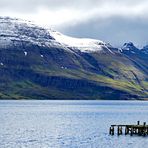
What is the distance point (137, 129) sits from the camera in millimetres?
140375

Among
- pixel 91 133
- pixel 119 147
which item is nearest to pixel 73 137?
pixel 91 133

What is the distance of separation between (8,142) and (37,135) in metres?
15.2

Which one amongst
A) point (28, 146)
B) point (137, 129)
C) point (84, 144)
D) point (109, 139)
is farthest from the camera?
point (137, 129)

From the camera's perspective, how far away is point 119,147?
102 metres

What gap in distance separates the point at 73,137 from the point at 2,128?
99.1ft

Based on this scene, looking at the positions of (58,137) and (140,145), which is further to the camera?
(58,137)

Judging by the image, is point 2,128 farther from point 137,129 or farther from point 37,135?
point 137,129

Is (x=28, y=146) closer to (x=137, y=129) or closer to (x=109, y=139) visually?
(x=109, y=139)

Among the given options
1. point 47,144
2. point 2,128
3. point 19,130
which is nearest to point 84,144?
point 47,144

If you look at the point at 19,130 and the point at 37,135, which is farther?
the point at 19,130

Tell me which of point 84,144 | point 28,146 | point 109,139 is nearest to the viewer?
point 28,146

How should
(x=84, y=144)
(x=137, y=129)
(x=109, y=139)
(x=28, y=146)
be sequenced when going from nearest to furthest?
(x=28, y=146)
(x=84, y=144)
(x=109, y=139)
(x=137, y=129)

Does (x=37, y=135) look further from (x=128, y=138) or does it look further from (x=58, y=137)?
(x=128, y=138)

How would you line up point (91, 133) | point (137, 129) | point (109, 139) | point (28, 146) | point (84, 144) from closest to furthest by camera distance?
point (28, 146), point (84, 144), point (109, 139), point (91, 133), point (137, 129)
